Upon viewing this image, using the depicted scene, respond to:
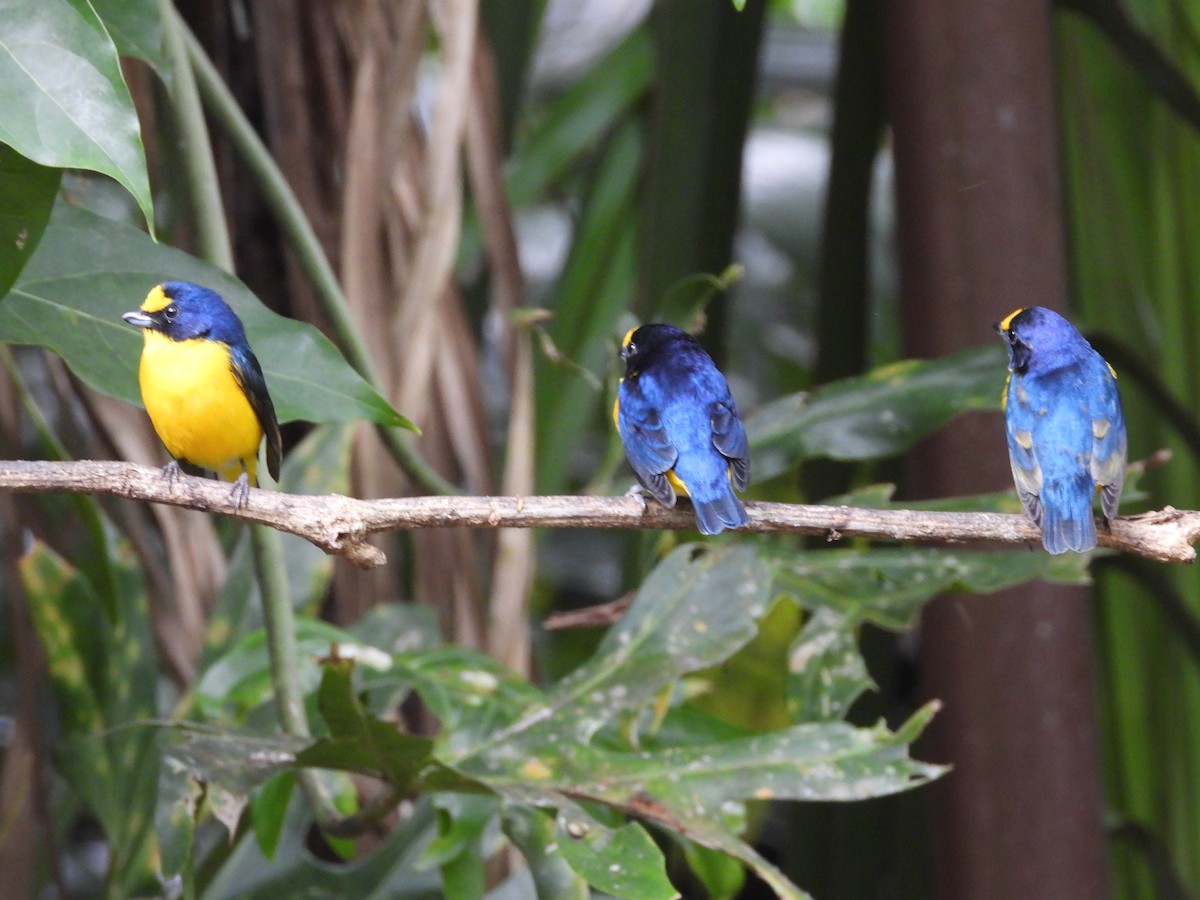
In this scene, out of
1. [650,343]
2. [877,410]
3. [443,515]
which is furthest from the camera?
[877,410]

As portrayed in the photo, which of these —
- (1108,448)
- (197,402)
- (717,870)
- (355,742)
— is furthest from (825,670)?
(197,402)

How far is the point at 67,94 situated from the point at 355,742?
2.32 ft

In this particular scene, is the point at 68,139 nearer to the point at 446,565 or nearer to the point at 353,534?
the point at 353,534

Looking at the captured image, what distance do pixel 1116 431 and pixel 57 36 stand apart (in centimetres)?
106

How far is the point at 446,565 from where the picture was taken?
2010mm

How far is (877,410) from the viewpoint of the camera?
176 centimetres

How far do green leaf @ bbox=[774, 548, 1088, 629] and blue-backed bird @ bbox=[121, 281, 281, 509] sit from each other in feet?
2.47

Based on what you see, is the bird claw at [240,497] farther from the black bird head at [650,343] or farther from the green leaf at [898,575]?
the green leaf at [898,575]

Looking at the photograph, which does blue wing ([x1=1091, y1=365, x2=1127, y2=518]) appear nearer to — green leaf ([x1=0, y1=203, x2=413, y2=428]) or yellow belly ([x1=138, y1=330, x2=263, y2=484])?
green leaf ([x1=0, y1=203, x2=413, y2=428])

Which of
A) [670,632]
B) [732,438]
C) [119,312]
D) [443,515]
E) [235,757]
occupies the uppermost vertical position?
[119,312]

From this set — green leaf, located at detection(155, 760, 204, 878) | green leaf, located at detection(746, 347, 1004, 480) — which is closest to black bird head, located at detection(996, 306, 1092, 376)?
green leaf, located at detection(746, 347, 1004, 480)

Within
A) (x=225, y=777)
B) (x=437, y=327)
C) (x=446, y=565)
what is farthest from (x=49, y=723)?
(x=225, y=777)

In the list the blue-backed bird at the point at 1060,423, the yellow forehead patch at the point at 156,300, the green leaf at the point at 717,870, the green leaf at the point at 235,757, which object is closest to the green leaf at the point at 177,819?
the green leaf at the point at 235,757

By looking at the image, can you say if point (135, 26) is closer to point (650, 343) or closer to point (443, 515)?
point (443, 515)
